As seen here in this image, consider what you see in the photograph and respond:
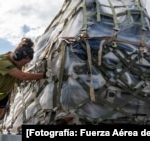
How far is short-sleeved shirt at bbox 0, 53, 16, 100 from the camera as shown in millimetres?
11562

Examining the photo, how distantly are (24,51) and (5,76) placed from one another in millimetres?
641

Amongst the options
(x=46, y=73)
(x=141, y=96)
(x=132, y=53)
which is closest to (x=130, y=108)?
(x=141, y=96)

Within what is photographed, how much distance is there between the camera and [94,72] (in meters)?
12.1

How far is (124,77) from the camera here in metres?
12.2

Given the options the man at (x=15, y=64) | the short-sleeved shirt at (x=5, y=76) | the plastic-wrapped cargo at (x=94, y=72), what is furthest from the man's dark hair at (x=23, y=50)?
the plastic-wrapped cargo at (x=94, y=72)

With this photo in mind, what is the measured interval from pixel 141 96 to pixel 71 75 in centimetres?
159

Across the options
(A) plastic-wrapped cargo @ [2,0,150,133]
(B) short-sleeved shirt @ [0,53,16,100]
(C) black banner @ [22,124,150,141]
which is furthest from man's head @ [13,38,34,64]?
(C) black banner @ [22,124,150,141]

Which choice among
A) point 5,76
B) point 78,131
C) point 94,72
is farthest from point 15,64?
point 78,131

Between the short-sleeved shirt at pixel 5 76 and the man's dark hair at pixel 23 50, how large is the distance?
190 mm

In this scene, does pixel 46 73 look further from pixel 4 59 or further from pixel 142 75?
pixel 142 75

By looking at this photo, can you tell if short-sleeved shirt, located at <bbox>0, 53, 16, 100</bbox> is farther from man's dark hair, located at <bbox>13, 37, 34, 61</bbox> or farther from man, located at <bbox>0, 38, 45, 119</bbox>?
man's dark hair, located at <bbox>13, 37, 34, 61</bbox>

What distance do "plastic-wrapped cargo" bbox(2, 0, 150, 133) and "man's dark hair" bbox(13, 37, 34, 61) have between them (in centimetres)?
81

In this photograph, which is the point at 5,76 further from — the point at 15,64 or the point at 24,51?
the point at 24,51

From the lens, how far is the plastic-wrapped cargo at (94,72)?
11914 mm
